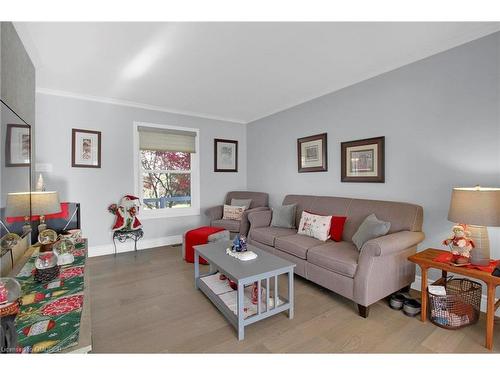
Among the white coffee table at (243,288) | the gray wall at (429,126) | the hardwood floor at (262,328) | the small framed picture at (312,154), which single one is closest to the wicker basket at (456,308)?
the hardwood floor at (262,328)

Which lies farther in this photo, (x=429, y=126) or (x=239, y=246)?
(x=429, y=126)

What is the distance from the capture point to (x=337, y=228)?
2717 millimetres

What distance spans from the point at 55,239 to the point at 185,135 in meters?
2.77

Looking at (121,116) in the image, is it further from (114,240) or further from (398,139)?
(398,139)

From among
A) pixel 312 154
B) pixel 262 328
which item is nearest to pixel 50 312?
pixel 262 328

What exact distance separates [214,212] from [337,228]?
219 centimetres

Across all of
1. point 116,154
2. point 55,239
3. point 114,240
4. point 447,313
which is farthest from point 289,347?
point 116,154

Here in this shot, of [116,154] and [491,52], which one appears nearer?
[491,52]

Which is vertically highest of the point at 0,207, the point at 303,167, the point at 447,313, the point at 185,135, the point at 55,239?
the point at 185,135

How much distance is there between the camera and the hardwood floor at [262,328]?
1623mm

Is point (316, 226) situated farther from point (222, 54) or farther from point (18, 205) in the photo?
point (18, 205)

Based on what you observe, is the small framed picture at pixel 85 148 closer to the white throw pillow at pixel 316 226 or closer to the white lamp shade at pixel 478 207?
the white throw pillow at pixel 316 226

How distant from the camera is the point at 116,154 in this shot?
12.1ft
